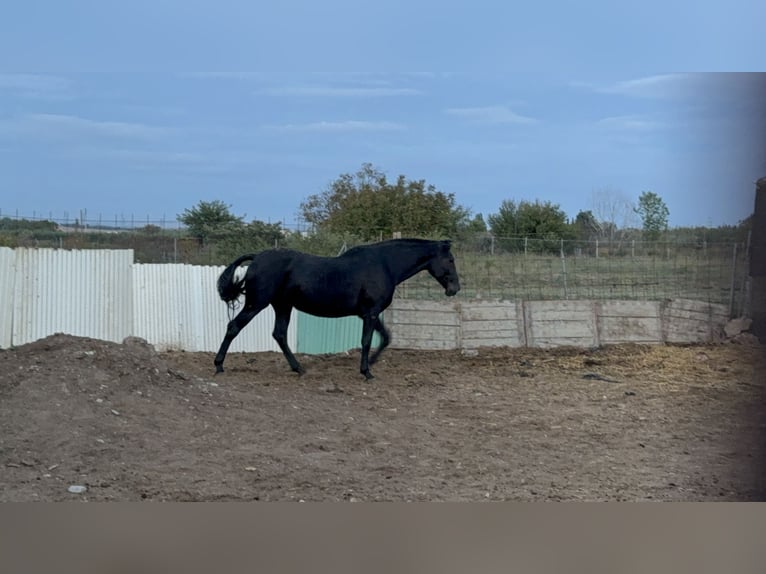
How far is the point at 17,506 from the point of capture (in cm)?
488

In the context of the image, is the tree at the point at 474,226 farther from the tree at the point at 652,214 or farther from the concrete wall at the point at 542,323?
the tree at the point at 652,214

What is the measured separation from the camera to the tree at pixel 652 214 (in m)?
7.07

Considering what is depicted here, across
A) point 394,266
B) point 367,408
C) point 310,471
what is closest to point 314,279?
point 394,266

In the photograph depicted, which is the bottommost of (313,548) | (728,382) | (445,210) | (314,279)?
(313,548)

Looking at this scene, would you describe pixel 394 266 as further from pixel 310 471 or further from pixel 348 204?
pixel 310 471

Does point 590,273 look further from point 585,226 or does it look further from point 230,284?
point 230,284

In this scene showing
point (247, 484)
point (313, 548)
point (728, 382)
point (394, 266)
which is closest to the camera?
point (313, 548)

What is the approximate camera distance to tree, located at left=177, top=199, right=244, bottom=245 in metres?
8.58

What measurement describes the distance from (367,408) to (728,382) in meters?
2.81

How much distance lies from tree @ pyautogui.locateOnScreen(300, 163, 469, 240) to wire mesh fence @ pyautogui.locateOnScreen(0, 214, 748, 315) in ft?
0.80

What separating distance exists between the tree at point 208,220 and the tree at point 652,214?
3.91 meters

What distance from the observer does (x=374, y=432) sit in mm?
6277

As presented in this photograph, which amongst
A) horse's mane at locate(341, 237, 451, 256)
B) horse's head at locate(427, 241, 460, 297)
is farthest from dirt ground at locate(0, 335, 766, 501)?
horse's mane at locate(341, 237, 451, 256)

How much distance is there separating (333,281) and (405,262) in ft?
2.46
